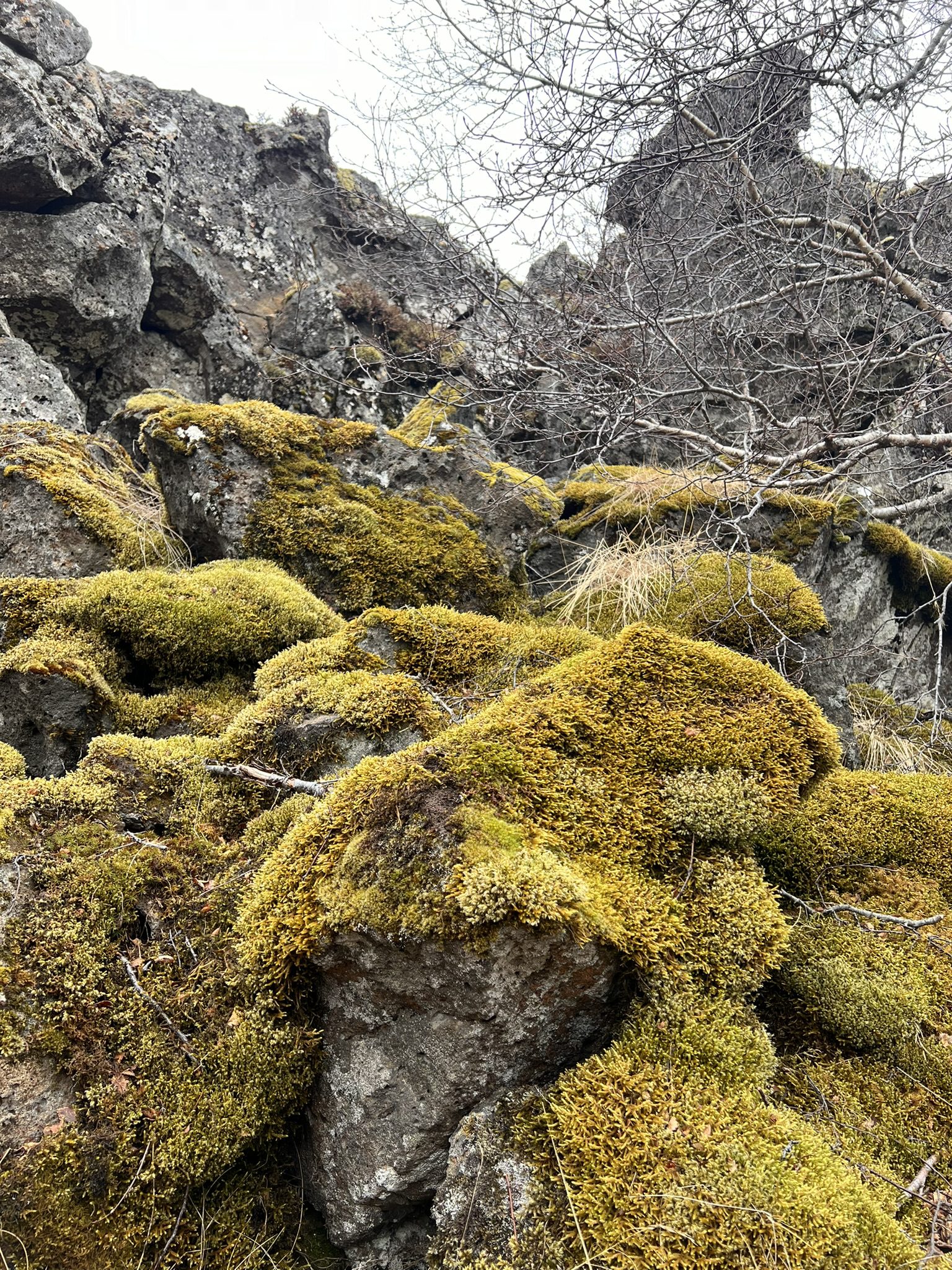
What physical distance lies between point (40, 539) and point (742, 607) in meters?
5.20

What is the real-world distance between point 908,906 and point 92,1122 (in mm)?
3141

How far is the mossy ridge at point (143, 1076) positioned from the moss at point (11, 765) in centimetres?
57

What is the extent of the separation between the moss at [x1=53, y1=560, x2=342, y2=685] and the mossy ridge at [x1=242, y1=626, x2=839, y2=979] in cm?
203

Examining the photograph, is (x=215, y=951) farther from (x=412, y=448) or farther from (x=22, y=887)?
(x=412, y=448)

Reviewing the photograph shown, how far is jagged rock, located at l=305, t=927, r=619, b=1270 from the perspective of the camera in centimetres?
191

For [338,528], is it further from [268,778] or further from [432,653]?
[268,778]

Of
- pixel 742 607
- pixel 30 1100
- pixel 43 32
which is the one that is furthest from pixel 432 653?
pixel 43 32

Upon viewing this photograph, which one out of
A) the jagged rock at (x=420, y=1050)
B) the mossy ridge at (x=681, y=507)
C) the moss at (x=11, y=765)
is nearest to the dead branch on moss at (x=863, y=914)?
the jagged rock at (x=420, y=1050)

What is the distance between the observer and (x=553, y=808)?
2342 mm

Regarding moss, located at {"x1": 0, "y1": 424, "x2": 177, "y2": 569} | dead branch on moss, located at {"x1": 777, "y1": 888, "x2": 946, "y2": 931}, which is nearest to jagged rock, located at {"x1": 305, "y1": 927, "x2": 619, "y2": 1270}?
dead branch on moss, located at {"x1": 777, "y1": 888, "x2": 946, "y2": 931}

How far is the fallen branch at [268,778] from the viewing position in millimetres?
2916

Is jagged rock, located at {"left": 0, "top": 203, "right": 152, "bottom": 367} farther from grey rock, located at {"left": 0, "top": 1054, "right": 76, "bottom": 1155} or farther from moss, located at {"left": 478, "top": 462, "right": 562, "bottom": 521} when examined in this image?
grey rock, located at {"left": 0, "top": 1054, "right": 76, "bottom": 1155}

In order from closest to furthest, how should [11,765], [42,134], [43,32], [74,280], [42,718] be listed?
1. [11,765]
2. [42,718]
3. [42,134]
4. [43,32]
5. [74,280]

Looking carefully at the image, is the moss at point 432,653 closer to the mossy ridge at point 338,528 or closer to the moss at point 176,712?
the moss at point 176,712
